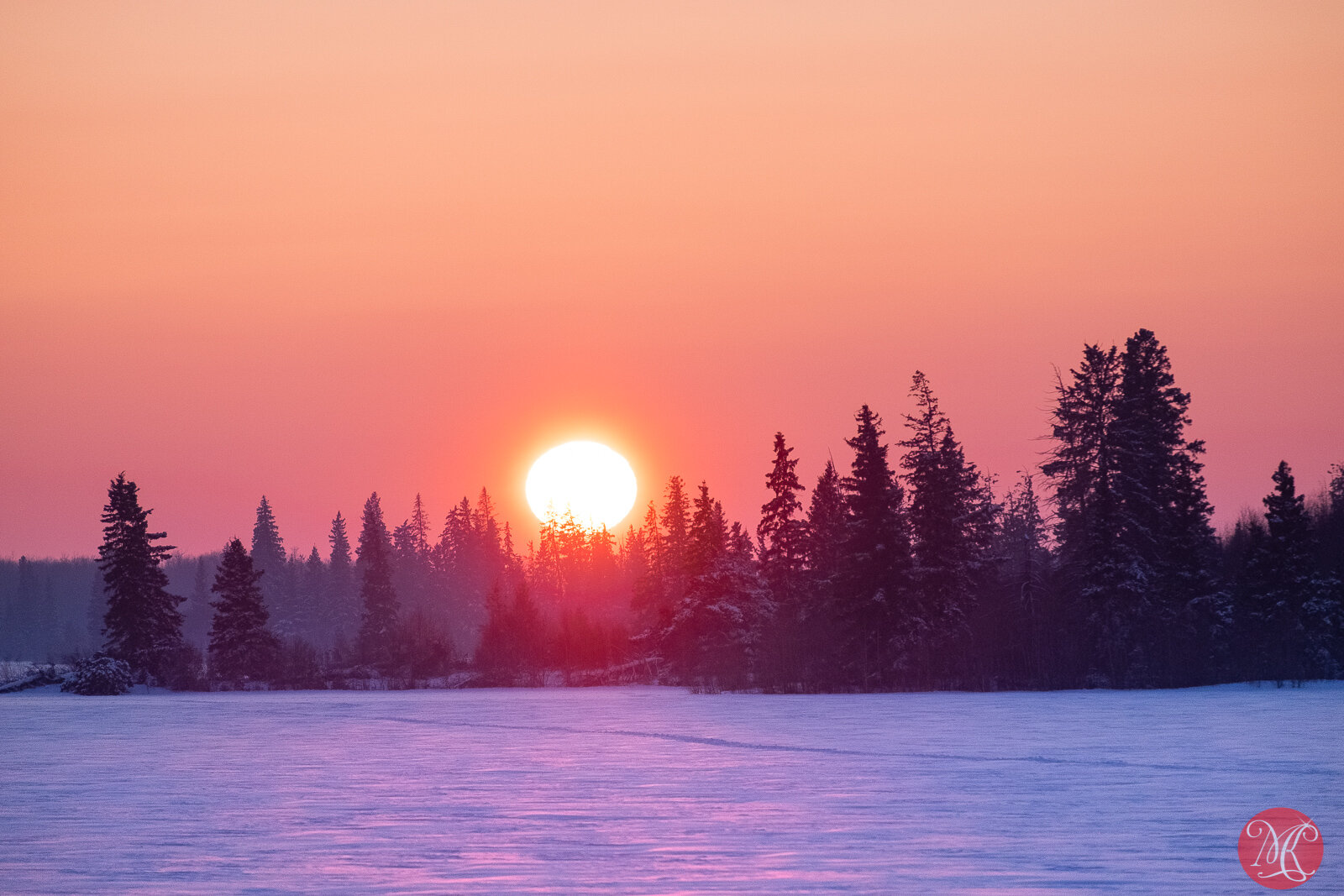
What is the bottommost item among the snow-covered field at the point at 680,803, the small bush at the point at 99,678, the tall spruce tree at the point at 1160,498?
the snow-covered field at the point at 680,803

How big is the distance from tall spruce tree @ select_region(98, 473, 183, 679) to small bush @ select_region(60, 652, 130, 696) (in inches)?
85.5

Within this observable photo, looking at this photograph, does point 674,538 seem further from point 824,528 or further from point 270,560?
point 270,560

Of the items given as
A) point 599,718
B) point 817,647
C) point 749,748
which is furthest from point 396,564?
point 749,748

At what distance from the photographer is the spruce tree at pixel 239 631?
84.1m

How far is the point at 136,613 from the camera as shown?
3105 inches

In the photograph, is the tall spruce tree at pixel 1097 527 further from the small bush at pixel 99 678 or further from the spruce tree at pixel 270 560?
the spruce tree at pixel 270 560

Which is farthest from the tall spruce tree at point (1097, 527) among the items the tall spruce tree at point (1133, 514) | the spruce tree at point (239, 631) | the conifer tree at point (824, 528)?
the spruce tree at point (239, 631)

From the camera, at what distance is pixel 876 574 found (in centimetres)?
6412

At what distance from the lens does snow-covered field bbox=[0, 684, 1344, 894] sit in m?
14.1

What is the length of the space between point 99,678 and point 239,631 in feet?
39.3

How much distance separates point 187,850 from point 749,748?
15.3 metres

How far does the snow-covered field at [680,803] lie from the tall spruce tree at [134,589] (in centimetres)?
4233

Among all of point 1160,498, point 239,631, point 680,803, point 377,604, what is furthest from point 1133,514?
point 377,604

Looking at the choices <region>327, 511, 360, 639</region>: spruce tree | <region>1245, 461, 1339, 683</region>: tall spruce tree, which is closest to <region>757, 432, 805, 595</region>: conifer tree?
<region>1245, 461, 1339, 683</region>: tall spruce tree
